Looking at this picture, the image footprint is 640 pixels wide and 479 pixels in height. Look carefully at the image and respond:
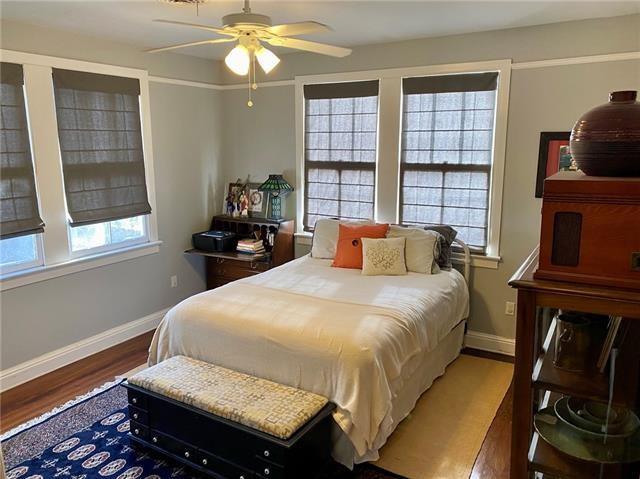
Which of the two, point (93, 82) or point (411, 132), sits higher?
point (93, 82)

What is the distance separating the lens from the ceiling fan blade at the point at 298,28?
225 cm

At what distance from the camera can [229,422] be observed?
2299 millimetres

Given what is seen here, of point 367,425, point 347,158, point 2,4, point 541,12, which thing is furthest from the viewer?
point 347,158

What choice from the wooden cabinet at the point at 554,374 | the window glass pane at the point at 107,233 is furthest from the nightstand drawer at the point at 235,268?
the wooden cabinet at the point at 554,374

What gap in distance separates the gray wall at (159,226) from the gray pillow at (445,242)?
2415 mm

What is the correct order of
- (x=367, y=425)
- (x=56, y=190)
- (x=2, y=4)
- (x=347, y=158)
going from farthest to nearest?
(x=347, y=158), (x=56, y=190), (x=2, y=4), (x=367, y=425)

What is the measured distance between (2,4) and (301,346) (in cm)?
276

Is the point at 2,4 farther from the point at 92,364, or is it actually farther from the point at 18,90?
the point at 92,364

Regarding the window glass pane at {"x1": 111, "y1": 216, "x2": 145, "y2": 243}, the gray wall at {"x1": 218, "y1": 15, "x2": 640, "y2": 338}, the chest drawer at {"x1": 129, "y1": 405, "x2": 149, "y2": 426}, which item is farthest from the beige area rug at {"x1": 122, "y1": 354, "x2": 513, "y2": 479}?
the window glass pane at {"x1": 111, "y1": 216, "x2": 145, "y2": 243}

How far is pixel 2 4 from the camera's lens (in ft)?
9.72

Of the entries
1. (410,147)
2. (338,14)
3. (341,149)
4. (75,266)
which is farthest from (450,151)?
(75,266)

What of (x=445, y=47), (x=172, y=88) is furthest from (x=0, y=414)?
(x=445, y=47)

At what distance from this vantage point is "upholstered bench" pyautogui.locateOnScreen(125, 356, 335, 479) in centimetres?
221

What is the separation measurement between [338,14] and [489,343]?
283 cm
